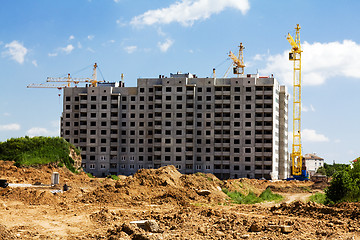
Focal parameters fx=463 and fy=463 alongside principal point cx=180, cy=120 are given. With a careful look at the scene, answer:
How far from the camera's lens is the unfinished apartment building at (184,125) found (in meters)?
104

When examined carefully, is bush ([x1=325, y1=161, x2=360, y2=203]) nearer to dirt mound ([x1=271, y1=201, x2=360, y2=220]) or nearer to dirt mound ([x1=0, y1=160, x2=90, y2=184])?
dirt mound ([x1=271, y1=201, x2=360, y2=220])

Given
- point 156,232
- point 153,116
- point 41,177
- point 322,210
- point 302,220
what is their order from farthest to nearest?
point 153,116 < point 41,177 < point 322,210 < point 302,220 < point 156,232

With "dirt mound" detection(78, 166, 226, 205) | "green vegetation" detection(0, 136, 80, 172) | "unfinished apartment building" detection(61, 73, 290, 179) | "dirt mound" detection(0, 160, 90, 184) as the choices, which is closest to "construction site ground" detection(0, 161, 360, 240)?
"dirt mound" detection(78, 166, 226, 205)

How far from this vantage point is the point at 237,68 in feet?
438

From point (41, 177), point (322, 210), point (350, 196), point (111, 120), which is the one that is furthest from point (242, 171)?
point (322, 210)

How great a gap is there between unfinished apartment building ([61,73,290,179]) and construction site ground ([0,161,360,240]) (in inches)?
2638

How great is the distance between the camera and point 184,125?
10650 centimetres

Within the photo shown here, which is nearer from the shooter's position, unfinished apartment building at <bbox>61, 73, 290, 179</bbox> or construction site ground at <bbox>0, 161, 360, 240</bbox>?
construction site ground at <bbox>0, 161, 360, 240</bbox>

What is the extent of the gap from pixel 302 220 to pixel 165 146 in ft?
283

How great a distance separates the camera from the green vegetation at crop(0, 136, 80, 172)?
6030 centimetres

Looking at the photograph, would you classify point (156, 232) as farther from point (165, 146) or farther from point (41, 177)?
point (165, 146)

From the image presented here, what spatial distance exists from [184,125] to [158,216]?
8366 cm

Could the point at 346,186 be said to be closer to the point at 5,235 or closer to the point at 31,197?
the point at 31,197

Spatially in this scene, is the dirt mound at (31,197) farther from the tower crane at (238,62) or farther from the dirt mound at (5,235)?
the tower crane at (238,62)
